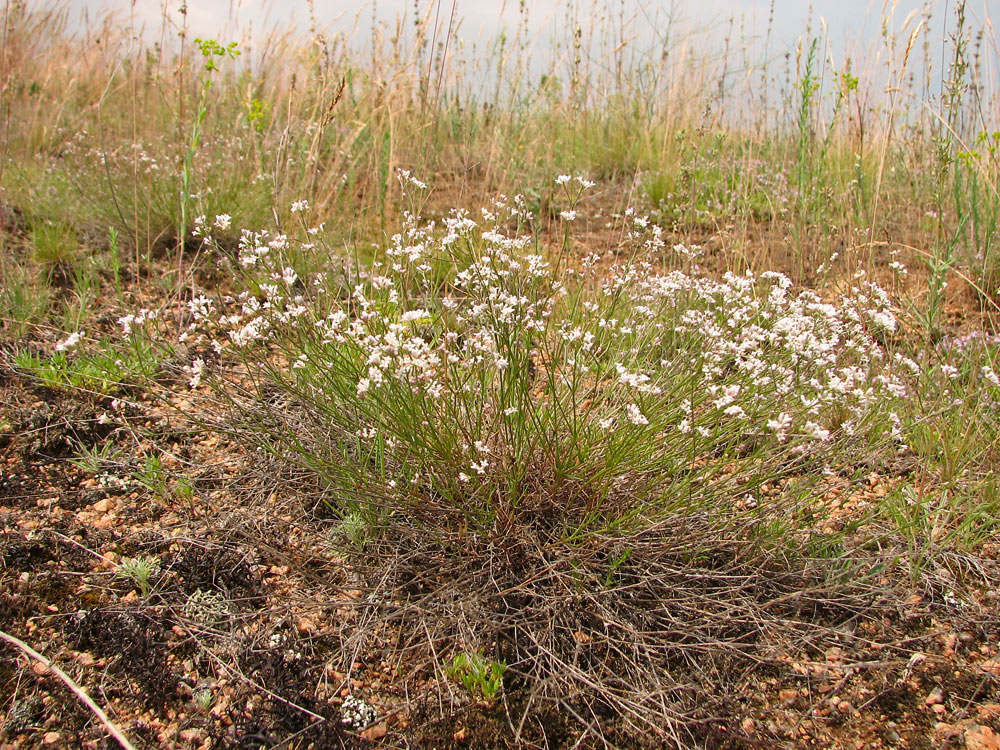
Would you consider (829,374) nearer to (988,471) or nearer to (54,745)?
(988,471)

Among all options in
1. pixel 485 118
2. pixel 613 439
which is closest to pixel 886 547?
pixel 613 439

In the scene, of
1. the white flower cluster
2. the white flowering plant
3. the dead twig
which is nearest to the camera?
the dead twig

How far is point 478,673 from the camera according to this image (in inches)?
69.8

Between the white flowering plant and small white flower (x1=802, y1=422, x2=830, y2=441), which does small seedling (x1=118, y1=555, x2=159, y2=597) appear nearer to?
the white flowering plant

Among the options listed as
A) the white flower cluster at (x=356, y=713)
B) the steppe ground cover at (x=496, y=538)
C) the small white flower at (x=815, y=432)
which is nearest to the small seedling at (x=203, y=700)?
the steppe ground cover at (x=496, y=538)

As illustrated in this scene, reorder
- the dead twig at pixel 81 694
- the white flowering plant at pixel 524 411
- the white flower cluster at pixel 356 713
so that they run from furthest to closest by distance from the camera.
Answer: the white flowering plant at pixel 524 411, the white flower cluster at pixel 356 713, the dead twig at pixel 81 694

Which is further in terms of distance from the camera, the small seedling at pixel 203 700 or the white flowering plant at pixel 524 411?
the white flowering plant at pixel 524 411

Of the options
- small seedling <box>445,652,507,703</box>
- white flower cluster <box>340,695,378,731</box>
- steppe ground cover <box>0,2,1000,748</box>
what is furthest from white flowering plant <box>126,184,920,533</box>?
white flower cluster <box>340,695,378,731</box>

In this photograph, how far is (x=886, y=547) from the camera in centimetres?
239

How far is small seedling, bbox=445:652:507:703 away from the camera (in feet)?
5.84

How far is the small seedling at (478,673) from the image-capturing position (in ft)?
5.84

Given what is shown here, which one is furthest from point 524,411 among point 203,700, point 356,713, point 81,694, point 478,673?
point 81,694

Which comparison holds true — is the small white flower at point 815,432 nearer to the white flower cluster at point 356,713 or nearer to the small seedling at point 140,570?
the white flower cluster at point 356,713

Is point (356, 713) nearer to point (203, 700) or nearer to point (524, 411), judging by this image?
point (203, 700)
